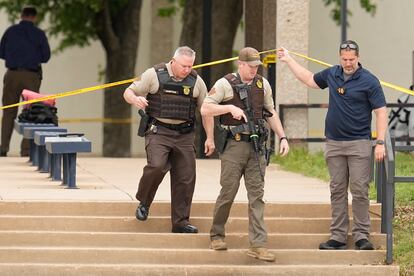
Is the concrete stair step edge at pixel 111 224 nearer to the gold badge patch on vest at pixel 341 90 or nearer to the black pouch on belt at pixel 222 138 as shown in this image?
the black pouch on belt at pixel 222 138

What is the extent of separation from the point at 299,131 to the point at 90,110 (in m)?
13.1

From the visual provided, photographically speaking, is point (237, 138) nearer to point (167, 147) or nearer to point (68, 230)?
point (167, 147)

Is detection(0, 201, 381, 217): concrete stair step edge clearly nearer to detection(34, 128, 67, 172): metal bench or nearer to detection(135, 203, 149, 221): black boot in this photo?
detection(135, 203, 149, 221): black boot

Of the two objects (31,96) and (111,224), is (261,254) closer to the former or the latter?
(111,224)

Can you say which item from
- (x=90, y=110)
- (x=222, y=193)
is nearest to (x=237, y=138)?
(x=222, y=193)

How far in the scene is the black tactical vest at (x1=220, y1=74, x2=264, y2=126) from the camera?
14.2 m

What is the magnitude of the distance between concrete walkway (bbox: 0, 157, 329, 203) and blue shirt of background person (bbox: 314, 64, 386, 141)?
1.46m

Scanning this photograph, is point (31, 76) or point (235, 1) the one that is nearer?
point (31, 76)

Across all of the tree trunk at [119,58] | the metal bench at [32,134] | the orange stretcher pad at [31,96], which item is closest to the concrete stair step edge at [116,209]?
the metal bench at [32,134]

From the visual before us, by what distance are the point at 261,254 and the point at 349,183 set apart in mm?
1129

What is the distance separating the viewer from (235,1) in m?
27.2

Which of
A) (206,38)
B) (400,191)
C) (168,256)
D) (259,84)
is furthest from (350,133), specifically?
(206,38)

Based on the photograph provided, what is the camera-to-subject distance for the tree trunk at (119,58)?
3095 centimetres

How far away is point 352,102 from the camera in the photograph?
1441 cm
